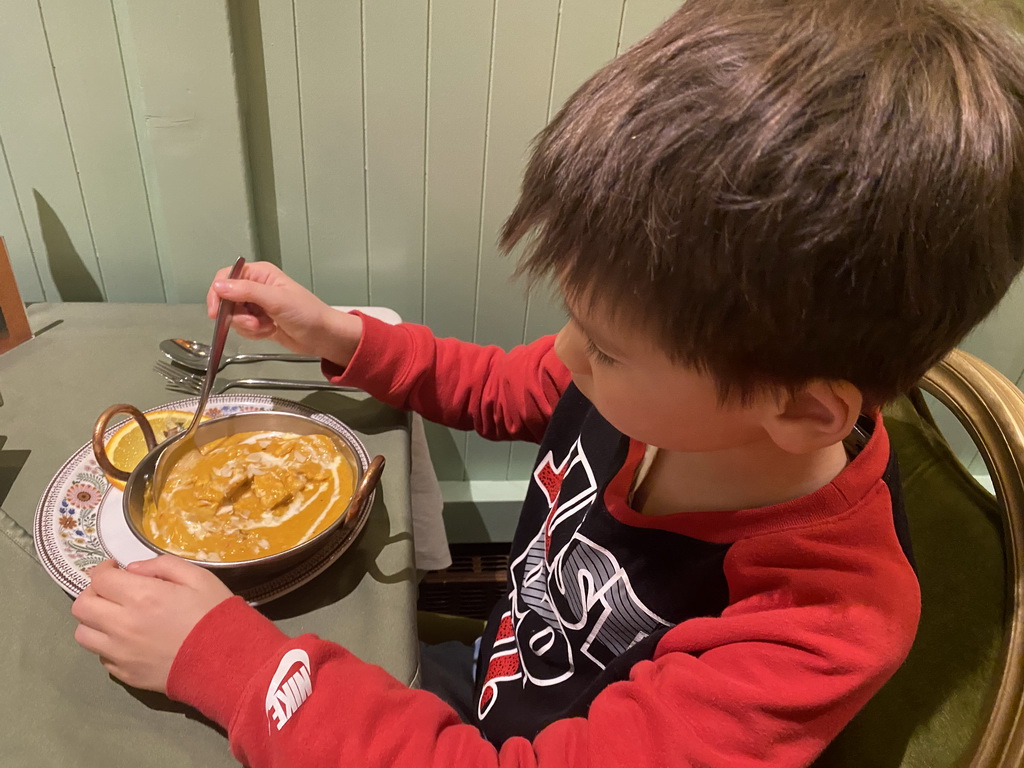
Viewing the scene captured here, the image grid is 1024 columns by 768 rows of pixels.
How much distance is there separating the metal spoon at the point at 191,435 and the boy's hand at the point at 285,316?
0.05 ft

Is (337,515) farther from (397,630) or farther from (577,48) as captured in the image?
(577,48)

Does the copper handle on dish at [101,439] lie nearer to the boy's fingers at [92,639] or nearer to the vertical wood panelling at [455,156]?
the boy's fingers at [92,639]

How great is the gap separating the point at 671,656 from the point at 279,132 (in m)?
0.87

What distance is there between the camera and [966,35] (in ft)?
1.21

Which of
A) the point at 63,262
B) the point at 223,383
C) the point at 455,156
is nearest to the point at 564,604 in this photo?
the point at 223,383

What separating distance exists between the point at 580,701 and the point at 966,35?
565 mm

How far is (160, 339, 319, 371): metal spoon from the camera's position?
851 mm

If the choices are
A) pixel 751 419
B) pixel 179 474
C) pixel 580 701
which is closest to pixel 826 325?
pixel 751 419

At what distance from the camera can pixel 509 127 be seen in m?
1.00

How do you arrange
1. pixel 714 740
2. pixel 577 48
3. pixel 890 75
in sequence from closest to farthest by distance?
pixel 890 75 → pixel 714 740 → pixel 577 48

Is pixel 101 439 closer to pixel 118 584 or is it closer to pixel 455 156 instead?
pixel 118 584

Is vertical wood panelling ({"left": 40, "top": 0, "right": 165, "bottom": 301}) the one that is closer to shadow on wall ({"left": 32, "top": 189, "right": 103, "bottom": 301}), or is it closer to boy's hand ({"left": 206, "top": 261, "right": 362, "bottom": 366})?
shadow on wall ({"left": 32, "top": 189, "right": 103, "bottom": 301})

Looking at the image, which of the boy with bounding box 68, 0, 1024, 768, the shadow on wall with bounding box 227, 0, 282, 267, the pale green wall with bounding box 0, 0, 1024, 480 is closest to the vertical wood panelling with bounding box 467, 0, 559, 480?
the pale green wall with bounding box 0, 0, 1024, 480

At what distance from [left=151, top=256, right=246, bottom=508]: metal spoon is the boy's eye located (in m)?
0.42
